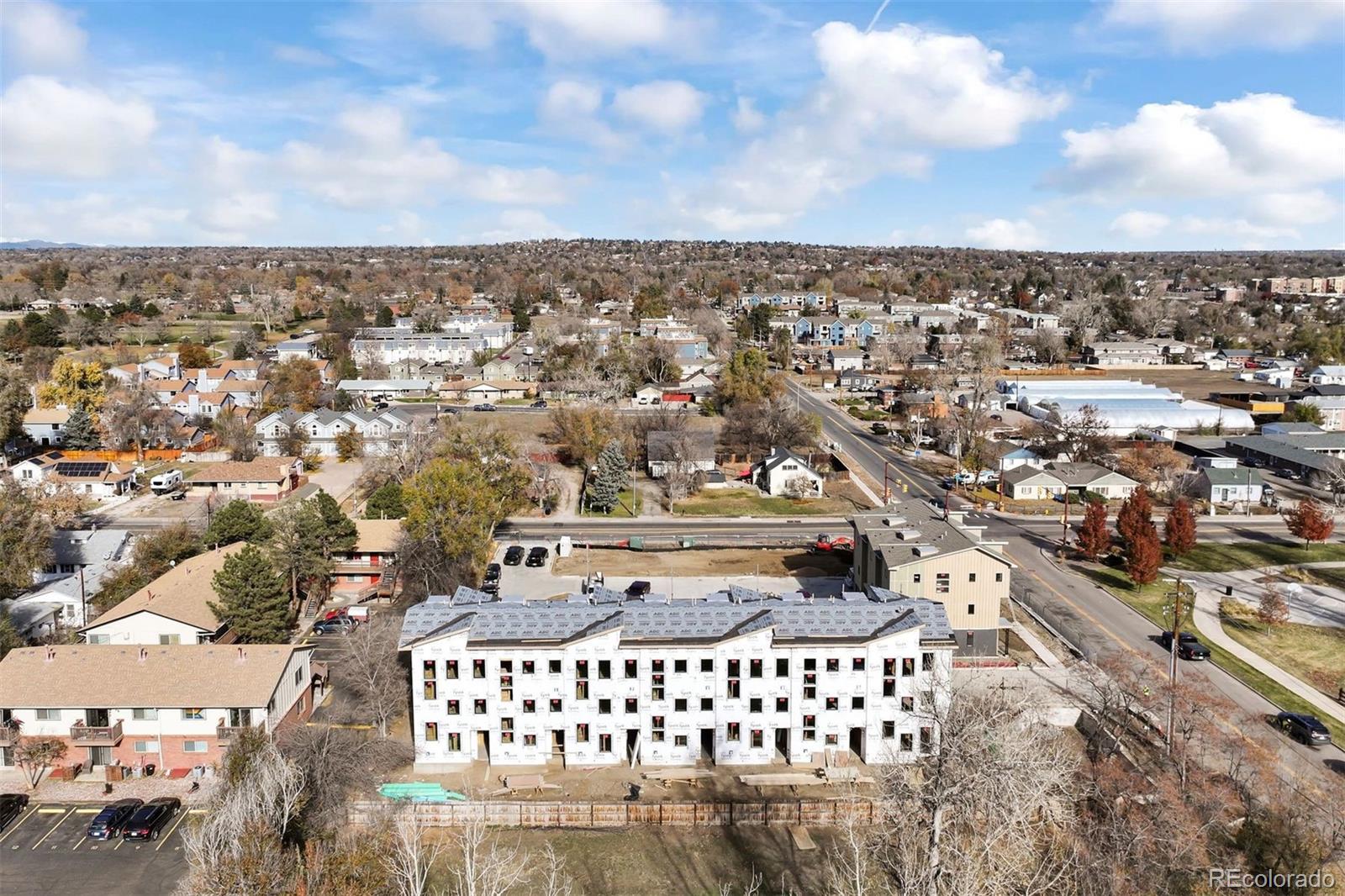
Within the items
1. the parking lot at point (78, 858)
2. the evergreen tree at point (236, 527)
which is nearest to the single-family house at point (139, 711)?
the parking lot at point (78, 858)

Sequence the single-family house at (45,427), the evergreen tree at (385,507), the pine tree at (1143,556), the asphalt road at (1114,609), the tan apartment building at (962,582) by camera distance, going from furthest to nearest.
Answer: the single-family house at (45,427), the evergreen tree at (385,507), the pine tree at (1143,556), the tan apartment building at (962,582), the asphalt road at (1114,609)

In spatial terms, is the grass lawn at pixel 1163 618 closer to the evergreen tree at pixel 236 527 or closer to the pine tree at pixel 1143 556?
the pine tree at pixel 1143 556

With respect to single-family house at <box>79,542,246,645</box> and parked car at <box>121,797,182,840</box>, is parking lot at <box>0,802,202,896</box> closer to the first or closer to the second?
parked car at <box>121,797,182,840</box>

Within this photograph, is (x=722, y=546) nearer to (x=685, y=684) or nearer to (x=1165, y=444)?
(x=685, y=684)

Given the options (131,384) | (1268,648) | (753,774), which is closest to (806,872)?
(753,774)

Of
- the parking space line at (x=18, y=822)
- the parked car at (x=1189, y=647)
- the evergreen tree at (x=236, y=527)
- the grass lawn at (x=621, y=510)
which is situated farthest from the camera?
the grass lawn at (x=621, y=510)

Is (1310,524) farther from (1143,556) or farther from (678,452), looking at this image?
(678,452)

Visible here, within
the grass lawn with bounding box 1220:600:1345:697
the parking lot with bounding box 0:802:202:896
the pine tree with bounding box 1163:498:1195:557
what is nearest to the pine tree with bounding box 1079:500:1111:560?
the pine tree with bounding box 1163:498:1195:557

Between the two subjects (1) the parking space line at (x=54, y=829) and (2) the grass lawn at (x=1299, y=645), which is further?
(2) the grass lawn at (x=1299, y=645)
